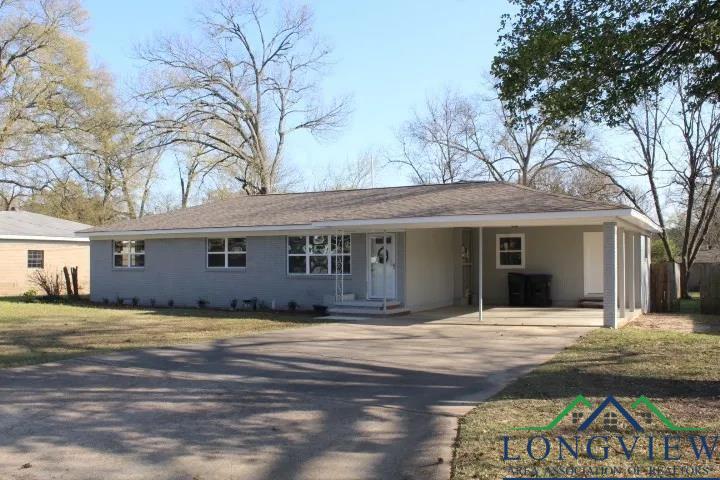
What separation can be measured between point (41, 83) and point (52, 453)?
3832cm

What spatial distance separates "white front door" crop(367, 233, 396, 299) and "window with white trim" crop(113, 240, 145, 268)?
31.3ft

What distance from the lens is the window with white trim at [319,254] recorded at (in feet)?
65.5

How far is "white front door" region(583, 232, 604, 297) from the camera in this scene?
2128cm

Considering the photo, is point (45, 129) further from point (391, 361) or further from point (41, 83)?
point (391, 361)

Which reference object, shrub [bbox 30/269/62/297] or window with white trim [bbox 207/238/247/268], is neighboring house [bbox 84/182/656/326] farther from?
shrub [bbox 30/269/62/297]

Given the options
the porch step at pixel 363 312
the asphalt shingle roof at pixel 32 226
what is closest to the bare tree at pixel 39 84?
the asphalt shingle roof at pixel 32 226

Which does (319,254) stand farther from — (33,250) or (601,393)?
(33,250)

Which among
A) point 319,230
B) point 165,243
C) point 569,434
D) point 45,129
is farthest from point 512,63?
point 45,129

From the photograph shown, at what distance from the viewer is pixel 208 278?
2238cm

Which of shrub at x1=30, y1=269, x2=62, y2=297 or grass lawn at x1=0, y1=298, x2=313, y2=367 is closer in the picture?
grass lawn at x1=0, y1=298, x2=313, y2=367

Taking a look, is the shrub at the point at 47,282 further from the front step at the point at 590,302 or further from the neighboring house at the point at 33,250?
the front step at the point at 590,302

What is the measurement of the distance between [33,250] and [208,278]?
13301mm

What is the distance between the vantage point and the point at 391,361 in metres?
10.8

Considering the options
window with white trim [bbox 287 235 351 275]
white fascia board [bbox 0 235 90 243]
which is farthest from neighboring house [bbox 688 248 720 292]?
white fascia board [bbox 0 235 90 243]
